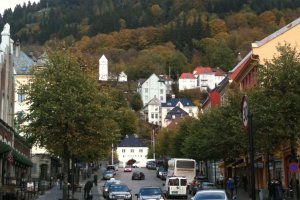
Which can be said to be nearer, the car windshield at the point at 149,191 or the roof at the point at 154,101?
the car windshield at the point at 149,191

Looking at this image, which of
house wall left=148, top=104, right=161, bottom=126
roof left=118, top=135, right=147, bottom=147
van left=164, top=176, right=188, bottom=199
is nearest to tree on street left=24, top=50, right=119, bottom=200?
van left=164, top=176, right=188, bottom=199

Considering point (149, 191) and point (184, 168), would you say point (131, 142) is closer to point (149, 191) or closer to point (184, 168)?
point (184, 168)

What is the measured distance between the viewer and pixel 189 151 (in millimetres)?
65750

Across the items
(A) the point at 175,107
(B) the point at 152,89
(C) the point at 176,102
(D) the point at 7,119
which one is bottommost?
(D) the point at 7,119

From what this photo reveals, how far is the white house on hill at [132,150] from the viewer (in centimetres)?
15338

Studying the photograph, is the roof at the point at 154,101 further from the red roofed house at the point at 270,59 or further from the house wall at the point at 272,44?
the house wall at the point at 272,44

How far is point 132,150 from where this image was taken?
155125 millimetres

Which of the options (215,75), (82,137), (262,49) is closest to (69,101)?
(82,137)

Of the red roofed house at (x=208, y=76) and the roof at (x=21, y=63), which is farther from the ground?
the red roofed house at (x=208, y=76)

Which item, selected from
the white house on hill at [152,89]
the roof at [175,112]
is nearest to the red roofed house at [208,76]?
the white house on hill at [152,89]

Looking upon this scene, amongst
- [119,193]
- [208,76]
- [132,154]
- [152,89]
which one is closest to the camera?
[119,193]

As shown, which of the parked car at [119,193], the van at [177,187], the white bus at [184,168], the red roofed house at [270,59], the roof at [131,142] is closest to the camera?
the parked car at [119,193]

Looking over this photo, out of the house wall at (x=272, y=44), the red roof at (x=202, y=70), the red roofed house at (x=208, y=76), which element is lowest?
the house wall at (x=272, y=44)

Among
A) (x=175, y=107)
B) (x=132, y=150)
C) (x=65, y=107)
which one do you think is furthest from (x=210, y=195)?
(x=175, y=107)
